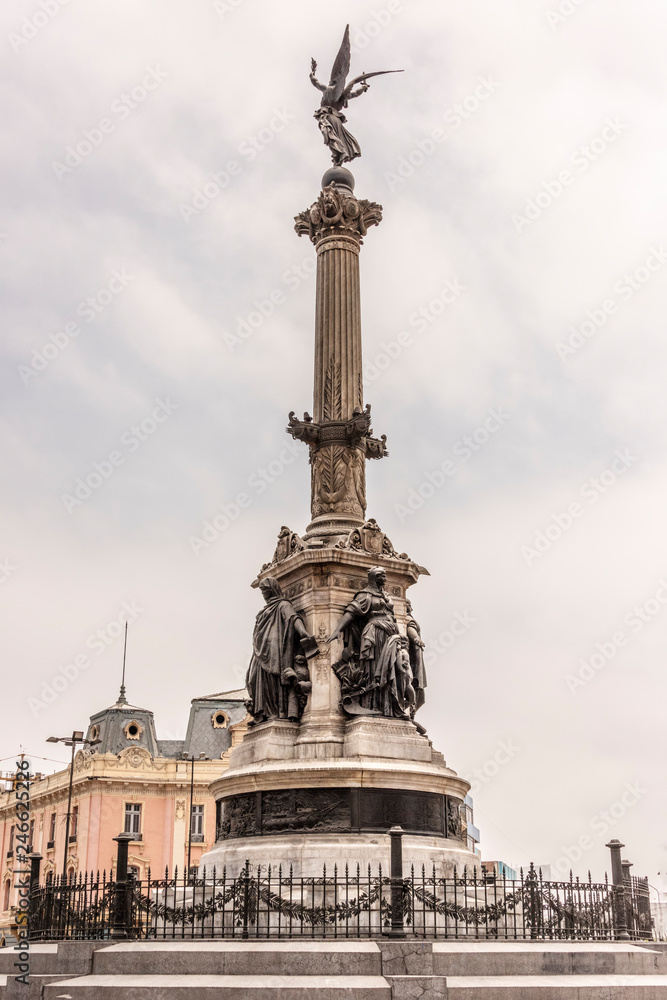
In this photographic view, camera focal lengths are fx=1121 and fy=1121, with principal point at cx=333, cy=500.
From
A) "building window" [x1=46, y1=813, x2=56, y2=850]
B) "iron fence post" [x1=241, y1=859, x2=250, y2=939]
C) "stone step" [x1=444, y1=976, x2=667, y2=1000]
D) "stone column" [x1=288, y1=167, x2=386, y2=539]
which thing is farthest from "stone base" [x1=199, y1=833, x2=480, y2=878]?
"building window" [x1=46, y1=813, x2=56, y2=850]

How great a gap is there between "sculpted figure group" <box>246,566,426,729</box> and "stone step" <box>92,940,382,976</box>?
5162 mm

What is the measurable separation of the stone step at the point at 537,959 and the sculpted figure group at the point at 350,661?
4797mm

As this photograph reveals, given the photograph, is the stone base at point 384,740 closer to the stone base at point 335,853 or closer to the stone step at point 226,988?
the stone base at point 335,853

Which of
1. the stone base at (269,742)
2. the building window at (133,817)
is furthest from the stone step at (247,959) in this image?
the building window at (133,817)

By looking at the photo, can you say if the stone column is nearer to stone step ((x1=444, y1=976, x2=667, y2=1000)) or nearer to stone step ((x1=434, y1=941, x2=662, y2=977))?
stone step ((x1=434, y1=941, x2=662, y2=977))

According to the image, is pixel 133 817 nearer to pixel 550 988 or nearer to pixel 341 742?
pixel 341 742

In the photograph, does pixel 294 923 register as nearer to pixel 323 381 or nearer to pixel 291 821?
pixel 291 821

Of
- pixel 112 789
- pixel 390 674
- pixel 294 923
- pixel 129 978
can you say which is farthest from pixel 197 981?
pixel 112 789

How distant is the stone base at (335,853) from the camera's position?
54.4 ft

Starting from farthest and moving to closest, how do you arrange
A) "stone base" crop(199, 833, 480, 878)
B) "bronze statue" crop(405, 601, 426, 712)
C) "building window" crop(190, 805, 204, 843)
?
"building window" crop(190, 805, 204, 843) < "bronze statue" crop(405, 601, 426, 712) < "stone base" crop(199, 833, 480, 878)

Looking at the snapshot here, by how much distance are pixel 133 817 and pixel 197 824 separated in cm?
311

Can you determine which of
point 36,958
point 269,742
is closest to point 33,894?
point 36,958

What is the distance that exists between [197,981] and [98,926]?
3411mm

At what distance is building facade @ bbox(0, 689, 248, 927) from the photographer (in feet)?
174
